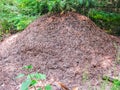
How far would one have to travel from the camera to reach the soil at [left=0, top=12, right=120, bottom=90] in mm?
4133

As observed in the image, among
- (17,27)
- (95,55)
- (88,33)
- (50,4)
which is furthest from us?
(17,27)

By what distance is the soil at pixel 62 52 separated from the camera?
163 inches

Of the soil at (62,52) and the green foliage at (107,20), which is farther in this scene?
the green foliage at (107,20)

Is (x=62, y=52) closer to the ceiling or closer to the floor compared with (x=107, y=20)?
closer to the floor

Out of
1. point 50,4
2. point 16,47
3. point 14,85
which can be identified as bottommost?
point 14,85

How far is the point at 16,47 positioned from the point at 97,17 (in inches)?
87.2

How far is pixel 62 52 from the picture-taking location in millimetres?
4562

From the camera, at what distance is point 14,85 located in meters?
3.98

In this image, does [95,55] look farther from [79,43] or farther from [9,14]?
[9,14]

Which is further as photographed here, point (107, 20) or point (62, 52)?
point (107, 20)

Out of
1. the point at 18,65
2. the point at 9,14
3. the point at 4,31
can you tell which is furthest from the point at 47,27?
the point at 9,14

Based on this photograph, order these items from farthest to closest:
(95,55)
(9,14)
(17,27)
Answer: (9,14) → (17,27) → (95,55)

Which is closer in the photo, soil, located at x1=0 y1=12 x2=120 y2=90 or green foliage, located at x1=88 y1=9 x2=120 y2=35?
soil, located at x1=0 y1=12 x2=120 y2=90

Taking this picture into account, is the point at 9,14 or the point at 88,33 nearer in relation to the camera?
the point at 88,33
